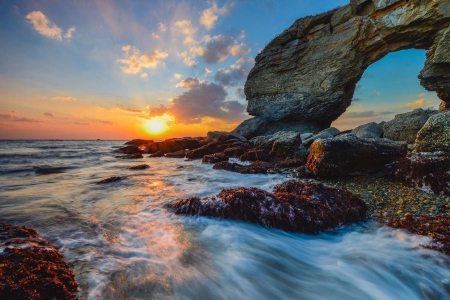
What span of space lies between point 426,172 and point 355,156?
140 cm

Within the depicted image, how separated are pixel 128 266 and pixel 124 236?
0.84m

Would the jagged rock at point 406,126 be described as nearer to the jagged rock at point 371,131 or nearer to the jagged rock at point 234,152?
the jagged rock at point 371,131

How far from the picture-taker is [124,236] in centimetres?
321

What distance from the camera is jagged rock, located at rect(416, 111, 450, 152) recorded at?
522 centimetres

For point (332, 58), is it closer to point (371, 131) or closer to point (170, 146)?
point (371, 131)

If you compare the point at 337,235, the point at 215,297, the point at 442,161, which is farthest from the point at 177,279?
the point at 442,161

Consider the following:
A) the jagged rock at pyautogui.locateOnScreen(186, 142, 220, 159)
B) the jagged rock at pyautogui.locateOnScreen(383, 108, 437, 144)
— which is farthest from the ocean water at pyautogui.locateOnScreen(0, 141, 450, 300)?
the jagged rock at pyautogui.locateOnScreen(383, 108, 437, 144)

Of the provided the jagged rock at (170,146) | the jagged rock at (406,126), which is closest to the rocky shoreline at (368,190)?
the jagged rock at (406,126)

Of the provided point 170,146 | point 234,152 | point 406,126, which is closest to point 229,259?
point 234,152

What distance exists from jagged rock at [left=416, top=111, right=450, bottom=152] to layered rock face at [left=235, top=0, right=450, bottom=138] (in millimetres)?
10474

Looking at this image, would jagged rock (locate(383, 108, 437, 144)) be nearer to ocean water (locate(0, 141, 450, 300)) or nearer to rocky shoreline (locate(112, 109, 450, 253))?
rocky shoreline (locate(112, 109, 450, 253))

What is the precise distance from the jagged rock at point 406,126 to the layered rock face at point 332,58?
3414mm

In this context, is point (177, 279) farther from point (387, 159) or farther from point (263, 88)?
point (263, 88)

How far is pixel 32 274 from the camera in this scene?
5.92 feet
